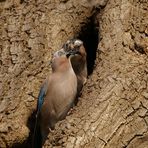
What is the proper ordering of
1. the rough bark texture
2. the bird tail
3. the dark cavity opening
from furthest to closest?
the dark cavity opening
the bird tail
the rough bark texture

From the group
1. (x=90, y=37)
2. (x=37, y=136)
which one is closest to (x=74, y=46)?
(x=90, y=37)

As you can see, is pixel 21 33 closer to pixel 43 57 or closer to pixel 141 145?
pixel 43 57

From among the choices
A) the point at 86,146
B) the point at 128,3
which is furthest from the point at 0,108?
the point at 128,3

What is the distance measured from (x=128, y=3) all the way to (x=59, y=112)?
127 cm

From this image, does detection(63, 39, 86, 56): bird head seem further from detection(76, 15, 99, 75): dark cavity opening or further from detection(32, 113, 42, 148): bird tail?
detection(32, 113, 42, 148): bird tail

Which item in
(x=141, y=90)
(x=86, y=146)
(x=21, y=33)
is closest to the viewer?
(x=86, y=146)

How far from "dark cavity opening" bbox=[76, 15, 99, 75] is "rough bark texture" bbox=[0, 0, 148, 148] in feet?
0.05

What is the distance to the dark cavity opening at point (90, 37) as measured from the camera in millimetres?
6375

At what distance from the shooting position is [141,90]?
5.28 metres

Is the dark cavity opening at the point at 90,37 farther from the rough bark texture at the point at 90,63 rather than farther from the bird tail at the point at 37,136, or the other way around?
the bird tail at the point at 37,136

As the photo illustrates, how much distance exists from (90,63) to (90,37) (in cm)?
28

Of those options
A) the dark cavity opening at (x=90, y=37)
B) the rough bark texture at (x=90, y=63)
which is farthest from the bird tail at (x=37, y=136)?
the dark cavity opening at (x=90, y=37)

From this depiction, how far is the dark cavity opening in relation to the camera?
20.9 feet

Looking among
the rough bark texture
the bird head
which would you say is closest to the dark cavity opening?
the rough bark texture
